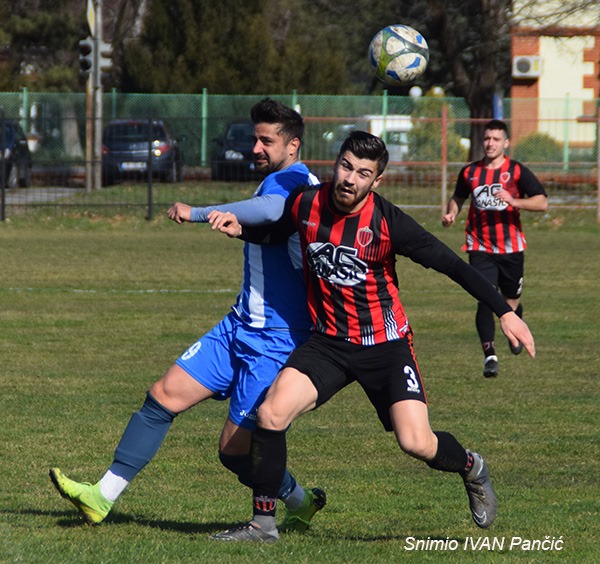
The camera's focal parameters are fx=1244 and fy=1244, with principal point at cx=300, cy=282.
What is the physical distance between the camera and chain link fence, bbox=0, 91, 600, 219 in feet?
86.1

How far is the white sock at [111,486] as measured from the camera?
570 centimetres

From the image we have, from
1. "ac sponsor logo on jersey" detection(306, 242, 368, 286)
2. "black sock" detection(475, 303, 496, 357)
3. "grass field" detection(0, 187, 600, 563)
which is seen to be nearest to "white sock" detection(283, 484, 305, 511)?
"grass field" detection(0, 187, 600, 563)

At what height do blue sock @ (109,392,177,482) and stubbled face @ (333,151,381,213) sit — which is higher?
stubbled face @ (333,151,381,213)


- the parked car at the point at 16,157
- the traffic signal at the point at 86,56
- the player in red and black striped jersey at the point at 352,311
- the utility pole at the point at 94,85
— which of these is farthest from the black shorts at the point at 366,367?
the traffic signal at the point at 86,56

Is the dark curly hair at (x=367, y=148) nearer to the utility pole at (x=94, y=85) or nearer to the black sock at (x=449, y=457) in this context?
the black sock at (x=449, y=457)

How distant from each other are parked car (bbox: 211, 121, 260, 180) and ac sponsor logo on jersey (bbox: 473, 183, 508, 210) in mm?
15428

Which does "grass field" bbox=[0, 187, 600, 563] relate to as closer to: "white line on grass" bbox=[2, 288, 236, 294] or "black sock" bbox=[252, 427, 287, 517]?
"white line on grass" bbox=[2, 288, 236, 294]

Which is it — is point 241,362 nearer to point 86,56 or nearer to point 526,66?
point 86,56

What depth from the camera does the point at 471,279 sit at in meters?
5.50

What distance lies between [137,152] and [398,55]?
57.3ft

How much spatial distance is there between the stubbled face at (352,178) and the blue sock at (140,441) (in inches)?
50.9

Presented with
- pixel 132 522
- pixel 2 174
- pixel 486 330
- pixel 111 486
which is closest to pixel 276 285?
pixel 111 486

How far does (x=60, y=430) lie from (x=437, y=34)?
1095 inches

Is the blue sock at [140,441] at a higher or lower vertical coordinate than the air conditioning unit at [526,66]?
lower
